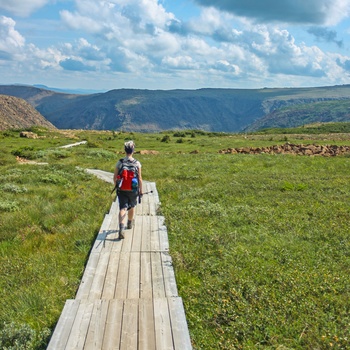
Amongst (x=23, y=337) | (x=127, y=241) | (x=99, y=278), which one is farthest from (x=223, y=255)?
(x=23, y=337)

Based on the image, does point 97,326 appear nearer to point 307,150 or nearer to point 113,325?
point 113,325

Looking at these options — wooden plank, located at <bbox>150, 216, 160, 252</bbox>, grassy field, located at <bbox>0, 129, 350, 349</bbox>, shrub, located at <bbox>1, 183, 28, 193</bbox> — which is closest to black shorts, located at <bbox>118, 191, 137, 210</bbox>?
Answer: wooden plank, located at <bbox>150, 216, 160, 252</bbox>

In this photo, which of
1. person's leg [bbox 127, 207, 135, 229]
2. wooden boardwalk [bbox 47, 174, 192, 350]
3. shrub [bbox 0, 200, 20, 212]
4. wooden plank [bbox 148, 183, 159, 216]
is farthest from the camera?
shrub [bbox 0, 200, 20, 212]

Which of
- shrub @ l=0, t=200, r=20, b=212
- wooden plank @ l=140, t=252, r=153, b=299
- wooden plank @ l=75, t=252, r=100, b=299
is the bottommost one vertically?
shrub @ l=0, t=200, r=20, b=212

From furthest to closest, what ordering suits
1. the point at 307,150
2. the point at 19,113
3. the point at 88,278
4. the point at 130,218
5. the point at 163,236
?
the point at 19,113, the point at 307,150, the point at 130,218, the point at 163,236, the point at 88,278

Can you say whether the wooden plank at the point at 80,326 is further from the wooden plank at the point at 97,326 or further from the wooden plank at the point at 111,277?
the wooden plank at the point at 111,277

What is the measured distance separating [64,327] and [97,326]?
→ 0.57 meters

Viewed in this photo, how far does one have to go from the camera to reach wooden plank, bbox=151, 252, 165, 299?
7.61 meters

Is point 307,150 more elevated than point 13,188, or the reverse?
Answer: point 307,150

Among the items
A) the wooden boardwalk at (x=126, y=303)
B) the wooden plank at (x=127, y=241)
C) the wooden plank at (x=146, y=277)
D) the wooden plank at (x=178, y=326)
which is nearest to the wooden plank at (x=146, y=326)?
the wooden boardwalk at (x=126, y=303)

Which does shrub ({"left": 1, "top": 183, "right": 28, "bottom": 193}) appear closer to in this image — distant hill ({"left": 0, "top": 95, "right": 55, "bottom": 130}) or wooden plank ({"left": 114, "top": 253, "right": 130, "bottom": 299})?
wooden plank ({"left": 114, "top": 253, "right": 130, "bottom": 299})

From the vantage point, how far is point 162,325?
248 inches

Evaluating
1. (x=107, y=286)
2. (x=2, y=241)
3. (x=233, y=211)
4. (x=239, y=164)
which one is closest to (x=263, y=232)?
(x=233, y=211)

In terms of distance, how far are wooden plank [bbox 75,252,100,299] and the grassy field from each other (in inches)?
18.1
